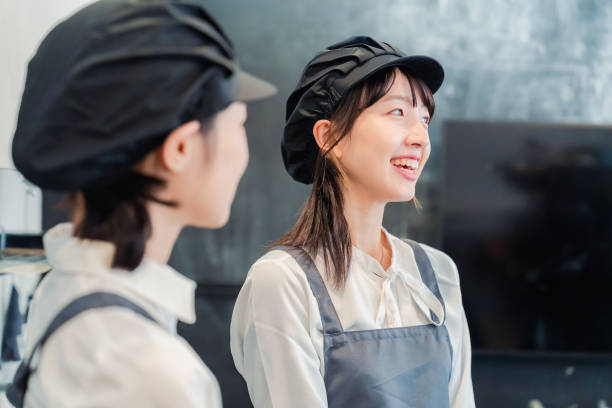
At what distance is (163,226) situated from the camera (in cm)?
75

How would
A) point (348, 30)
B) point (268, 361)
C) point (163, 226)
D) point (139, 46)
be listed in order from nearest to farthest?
point (139, 46) < point (163, 226) < point (268, 361) < point (348, 30)

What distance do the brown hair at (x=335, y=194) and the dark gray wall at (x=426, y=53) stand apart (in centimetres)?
140

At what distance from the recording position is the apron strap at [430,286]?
4.39ft

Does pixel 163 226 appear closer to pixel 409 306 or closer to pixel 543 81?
pixel 409 306

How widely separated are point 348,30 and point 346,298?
1820mm

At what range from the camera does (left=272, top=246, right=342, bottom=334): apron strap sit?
3.93 ft

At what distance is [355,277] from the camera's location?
1299 mm

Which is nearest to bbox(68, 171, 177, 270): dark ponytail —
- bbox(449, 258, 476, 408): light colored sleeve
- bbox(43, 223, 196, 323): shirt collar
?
bbox(43, 223, 196, 323): shirt collar

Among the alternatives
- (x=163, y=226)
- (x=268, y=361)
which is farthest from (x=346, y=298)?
(x=163, y=226)

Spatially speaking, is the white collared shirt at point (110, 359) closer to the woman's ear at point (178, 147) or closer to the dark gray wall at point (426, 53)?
the woman's ear at point (178, 147)

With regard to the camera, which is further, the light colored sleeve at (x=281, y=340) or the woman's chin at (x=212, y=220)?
the light colored sleeve at (x=281, y=340)

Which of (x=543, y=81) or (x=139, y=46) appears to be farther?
(x=543, y=81)

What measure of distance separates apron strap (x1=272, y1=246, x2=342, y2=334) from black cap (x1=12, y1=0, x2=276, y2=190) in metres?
0.62

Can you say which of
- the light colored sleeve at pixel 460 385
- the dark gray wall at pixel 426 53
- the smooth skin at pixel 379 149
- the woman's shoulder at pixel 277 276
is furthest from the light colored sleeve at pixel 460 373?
the dark gray wall at pixel 426 53
